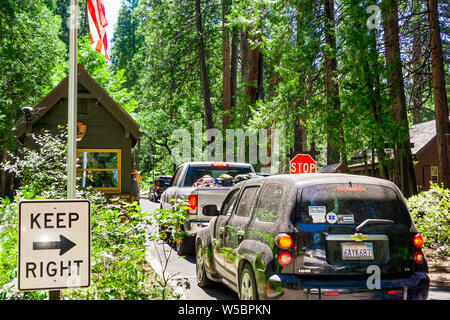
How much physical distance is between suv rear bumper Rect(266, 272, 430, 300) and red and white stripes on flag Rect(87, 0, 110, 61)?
476 centimetres

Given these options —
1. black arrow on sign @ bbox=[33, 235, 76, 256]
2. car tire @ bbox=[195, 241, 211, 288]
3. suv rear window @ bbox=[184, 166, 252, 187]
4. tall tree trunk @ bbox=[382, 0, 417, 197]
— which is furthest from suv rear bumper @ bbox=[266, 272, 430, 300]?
tall tree trunk @ bbox=[382, 0, 417, 197]

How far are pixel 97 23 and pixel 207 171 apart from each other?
5.96 m

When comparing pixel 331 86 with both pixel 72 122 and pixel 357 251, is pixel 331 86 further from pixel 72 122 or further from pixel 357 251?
pixel 72 122

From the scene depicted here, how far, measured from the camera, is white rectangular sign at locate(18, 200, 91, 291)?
372cm

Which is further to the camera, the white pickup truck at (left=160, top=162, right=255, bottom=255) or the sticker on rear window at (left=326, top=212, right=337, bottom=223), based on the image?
the white pickup truck at (left=160, top=162, right=255, bottom=255)

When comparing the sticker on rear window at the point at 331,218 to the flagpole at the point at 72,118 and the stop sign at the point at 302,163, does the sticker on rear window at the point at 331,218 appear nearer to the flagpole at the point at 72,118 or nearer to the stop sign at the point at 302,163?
the flagpole at the point at 72,118

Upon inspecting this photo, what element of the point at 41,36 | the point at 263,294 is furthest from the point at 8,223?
the point at 41,36

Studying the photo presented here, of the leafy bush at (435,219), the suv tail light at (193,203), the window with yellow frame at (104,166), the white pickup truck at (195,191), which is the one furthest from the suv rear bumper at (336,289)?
the window with yellow frame at (104,166)

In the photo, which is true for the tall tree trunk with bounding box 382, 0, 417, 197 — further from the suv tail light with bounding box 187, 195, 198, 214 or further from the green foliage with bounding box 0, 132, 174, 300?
the green foliage with bounding box 0, 132, 174, 300

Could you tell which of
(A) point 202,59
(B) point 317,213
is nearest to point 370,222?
(B) point 317,213

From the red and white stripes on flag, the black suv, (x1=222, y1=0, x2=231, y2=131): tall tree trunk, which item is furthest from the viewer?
(x1=222, y1=0, x2=231, y2=131): tall tree trunk

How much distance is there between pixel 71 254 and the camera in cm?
382

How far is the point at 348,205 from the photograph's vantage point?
5828mm

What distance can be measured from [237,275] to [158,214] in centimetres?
122
